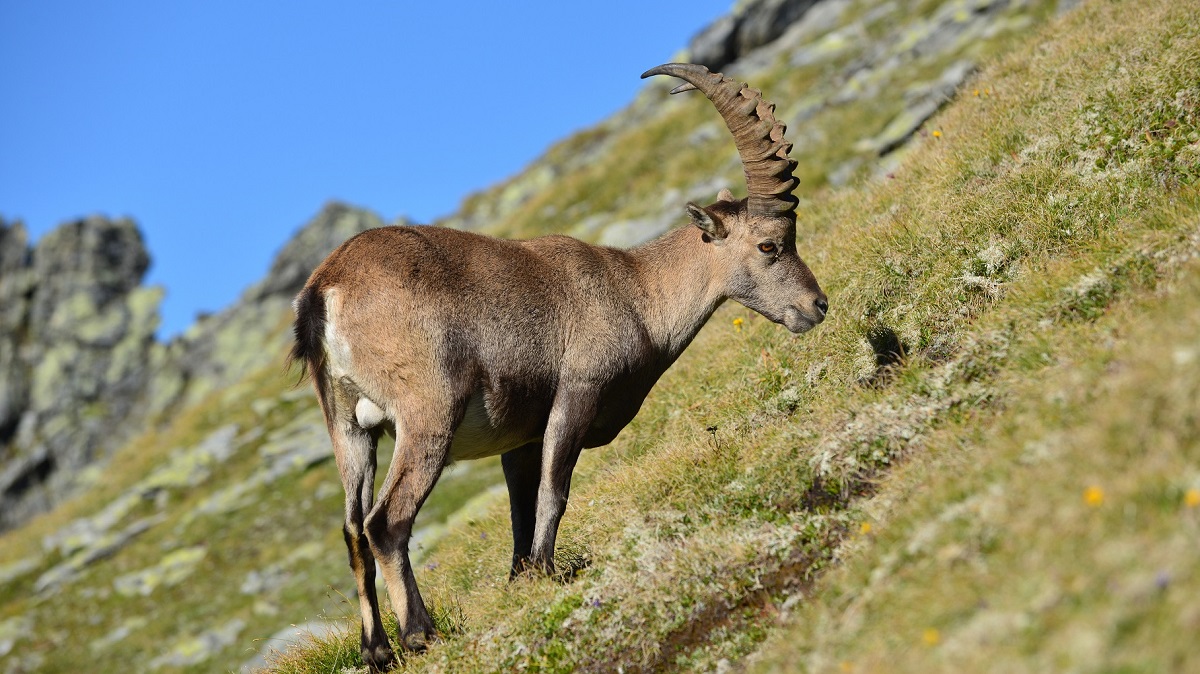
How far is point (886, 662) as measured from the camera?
4621 millimetres

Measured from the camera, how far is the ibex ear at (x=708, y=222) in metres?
10.0

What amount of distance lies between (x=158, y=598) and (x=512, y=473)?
18.5m

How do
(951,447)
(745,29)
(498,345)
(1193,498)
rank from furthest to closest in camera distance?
(745,29) → (498,345) → (951,447) → (1193,498)

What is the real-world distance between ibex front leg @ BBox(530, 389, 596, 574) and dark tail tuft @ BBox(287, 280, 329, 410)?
2076 mm

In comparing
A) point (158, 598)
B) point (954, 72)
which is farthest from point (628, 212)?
point (158, 598)

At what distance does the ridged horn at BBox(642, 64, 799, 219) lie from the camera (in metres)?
9.83

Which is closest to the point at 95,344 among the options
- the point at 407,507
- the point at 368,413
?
the point at 368,413

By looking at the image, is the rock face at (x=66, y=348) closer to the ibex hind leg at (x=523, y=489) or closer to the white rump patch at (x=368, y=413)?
the ibex hind leg at (x=523, y=489)

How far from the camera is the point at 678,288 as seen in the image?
32.8 feet

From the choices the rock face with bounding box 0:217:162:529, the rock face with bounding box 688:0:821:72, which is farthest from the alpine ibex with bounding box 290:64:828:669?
the rock face with bounding box 0:217:162:529

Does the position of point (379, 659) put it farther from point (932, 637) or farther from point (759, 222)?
point (759, 222)

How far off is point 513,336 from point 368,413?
144 centimetres

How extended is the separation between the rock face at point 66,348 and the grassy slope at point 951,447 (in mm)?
59451

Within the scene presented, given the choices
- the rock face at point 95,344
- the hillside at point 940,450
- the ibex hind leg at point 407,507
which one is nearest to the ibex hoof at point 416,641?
the ibex hind leg at point 407,507
